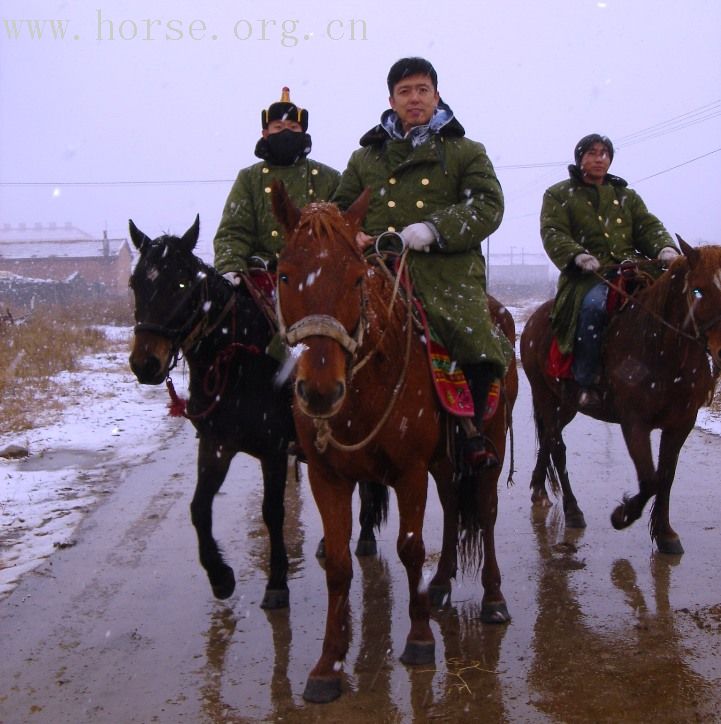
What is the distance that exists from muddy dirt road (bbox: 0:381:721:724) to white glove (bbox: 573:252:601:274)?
6.48 feet

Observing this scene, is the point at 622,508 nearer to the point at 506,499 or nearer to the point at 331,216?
the point at 506,499

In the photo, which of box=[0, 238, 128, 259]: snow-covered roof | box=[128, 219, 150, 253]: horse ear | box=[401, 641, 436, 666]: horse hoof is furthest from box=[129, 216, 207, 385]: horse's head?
box=[0, 238, 128, 259]: snow-covered roof

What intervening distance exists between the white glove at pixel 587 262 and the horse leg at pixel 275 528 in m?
2.90

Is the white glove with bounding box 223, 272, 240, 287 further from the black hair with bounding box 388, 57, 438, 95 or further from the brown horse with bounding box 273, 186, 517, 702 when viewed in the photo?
the black hair with bounding box 388, 57, 438, 95

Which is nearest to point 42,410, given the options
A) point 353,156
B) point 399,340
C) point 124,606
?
point 124,606

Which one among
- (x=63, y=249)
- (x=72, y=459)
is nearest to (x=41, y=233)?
(x=63, y=249)

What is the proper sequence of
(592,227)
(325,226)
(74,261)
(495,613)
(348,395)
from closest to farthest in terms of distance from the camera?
1. (325,226)
2. (348,395)
3. (495,613)
4. (592,227)
5. (74,261)

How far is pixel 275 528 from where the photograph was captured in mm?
→ 4992

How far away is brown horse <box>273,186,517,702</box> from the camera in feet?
10.2

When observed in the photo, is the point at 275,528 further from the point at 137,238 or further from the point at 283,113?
the point at 283,113

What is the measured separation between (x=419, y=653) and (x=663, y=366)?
8.98ft

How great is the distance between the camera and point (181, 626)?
15.0 feet

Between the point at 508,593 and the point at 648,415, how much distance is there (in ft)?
5.28

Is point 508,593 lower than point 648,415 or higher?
lower
